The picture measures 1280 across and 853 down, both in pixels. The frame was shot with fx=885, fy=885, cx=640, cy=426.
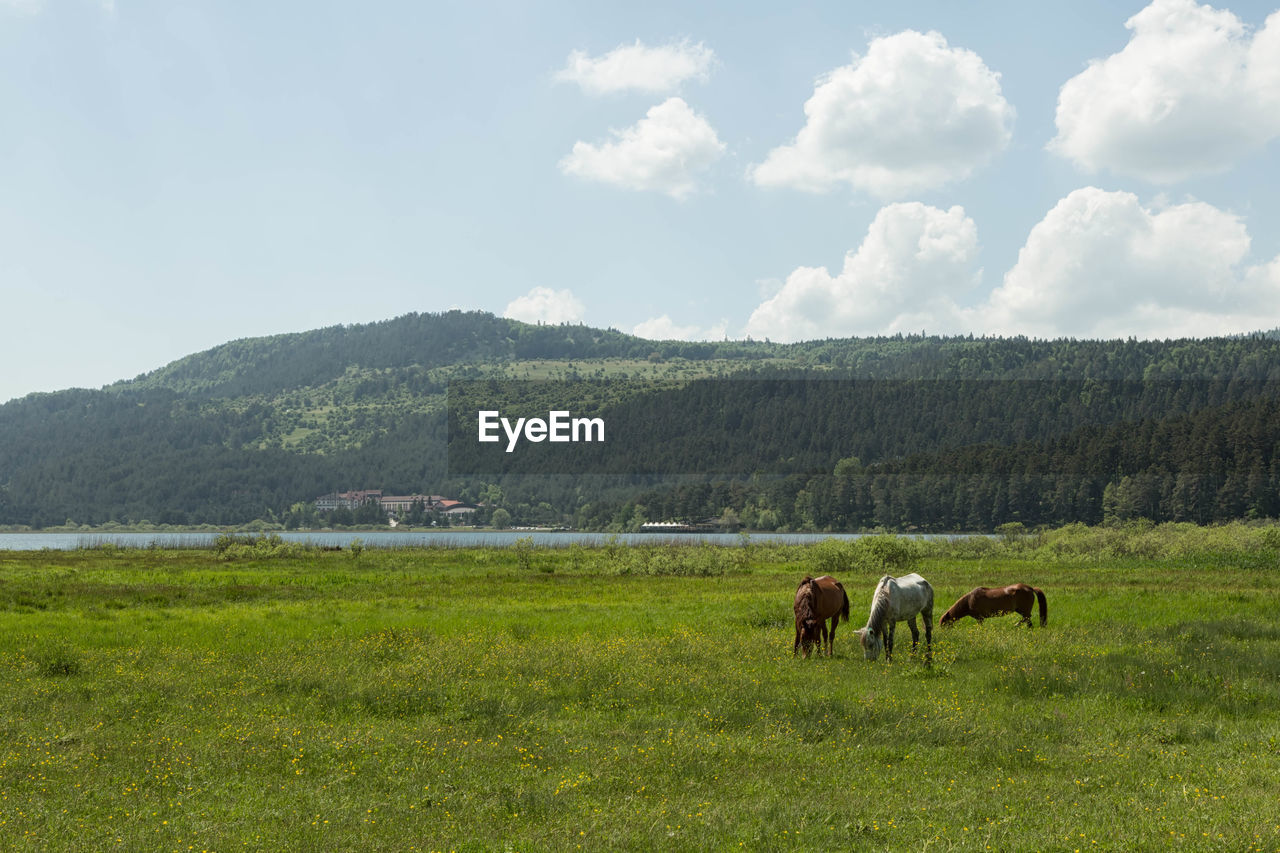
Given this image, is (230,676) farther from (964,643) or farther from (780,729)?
(964,643)

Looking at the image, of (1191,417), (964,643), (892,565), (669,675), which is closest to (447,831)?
(669,675)

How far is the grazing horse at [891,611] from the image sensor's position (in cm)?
2109

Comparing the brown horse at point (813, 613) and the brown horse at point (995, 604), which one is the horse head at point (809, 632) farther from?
the brown horse at point (995, 604)

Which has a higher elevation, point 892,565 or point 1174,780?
point 1174,780

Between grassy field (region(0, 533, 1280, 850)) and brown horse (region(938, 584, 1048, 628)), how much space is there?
0.49 m

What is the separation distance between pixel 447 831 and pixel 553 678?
8.53 m

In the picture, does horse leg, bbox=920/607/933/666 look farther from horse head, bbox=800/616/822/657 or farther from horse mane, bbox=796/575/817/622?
horse mane, bbox=796/575/817/622

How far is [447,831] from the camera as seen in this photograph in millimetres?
10266

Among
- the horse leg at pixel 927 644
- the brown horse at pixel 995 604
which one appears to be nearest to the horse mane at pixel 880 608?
the horse leg at pixel 927 644

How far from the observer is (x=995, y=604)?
26672mm

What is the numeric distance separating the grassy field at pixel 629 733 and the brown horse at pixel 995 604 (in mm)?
487

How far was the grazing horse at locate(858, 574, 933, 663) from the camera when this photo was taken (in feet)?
69.2

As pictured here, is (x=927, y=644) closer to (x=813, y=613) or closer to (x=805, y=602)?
(x=813, y=613)

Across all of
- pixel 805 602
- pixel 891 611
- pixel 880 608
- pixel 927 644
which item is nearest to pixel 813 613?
pixel 805 602
